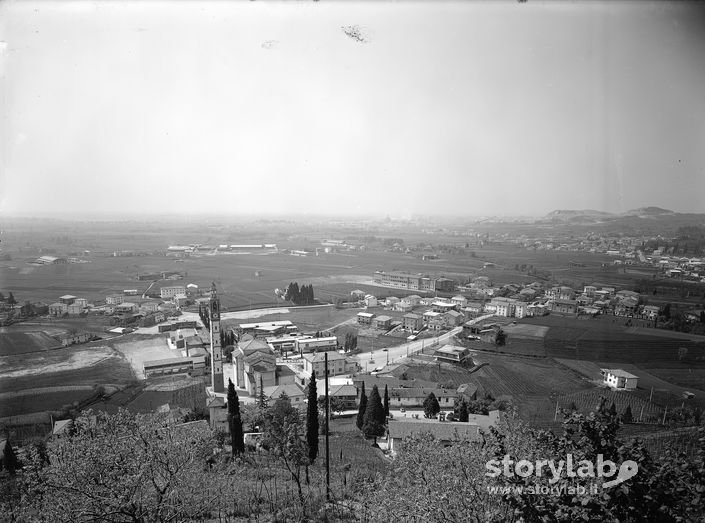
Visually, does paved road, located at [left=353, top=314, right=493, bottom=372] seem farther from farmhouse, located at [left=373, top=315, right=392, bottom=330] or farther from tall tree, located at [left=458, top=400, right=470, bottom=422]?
tall tree, located at [left=458, top=400, right=470, bottom=422]

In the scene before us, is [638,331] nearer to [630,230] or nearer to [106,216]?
[630,230]

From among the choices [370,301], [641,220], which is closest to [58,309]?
[370,301]

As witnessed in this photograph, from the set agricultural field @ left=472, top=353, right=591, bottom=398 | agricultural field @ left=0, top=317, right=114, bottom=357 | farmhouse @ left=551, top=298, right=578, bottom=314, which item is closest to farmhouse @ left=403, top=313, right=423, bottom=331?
agricultural field @ left=472, top=353, right=591, bottom=398

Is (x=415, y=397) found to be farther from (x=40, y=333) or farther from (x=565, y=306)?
(x=40, y=333)

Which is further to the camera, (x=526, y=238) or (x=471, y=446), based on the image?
(x=526, y=238)

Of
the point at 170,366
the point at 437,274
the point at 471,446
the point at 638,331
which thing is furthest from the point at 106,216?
the point at 638,331
